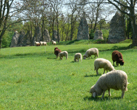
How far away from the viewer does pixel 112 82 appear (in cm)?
627

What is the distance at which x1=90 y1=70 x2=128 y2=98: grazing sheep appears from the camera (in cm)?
607

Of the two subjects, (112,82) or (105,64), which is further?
(105,64)

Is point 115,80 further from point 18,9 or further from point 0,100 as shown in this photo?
point 18,9

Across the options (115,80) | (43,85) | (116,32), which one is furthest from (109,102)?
(116,32)

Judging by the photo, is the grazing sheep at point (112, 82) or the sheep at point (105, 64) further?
the sheep at point (105, 64)

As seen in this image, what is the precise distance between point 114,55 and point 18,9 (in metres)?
15.4

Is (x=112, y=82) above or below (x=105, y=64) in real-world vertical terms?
below

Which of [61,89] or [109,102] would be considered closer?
[109,102]

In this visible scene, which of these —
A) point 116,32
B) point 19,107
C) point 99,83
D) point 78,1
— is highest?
point 78,1

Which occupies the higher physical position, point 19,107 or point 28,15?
point 28,15

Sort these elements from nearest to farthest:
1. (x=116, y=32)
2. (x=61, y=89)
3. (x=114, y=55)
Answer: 1. (x=61, y=89)
2. (x=114, y=55)
3. (x=116, y=32)

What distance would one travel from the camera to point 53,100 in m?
6.92

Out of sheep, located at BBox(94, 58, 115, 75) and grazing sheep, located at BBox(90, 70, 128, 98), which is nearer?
grazing sheep, located at BBox(90, 70, 128, 98)

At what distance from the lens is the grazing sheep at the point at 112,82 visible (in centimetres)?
607
